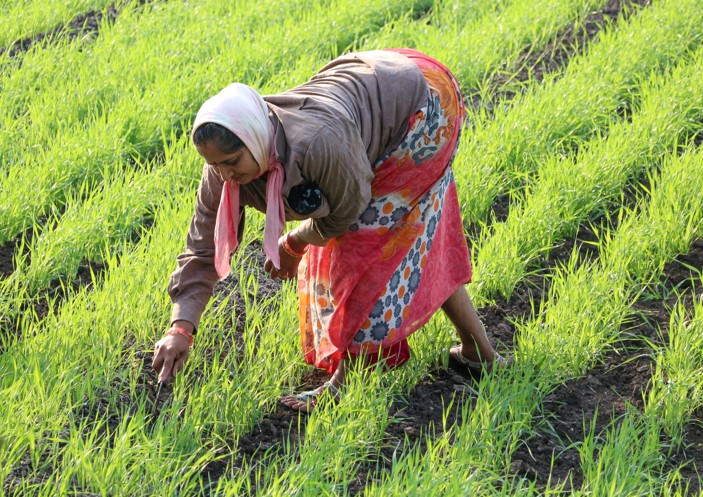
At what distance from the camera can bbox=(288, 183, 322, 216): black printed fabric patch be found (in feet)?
8.57

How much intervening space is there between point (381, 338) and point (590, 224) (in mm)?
1414

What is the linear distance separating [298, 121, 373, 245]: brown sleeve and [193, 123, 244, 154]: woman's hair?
0.62 feet

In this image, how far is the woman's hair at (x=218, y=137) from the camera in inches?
94.6

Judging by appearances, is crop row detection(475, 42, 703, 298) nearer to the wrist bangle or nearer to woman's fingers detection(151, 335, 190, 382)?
the wrist bangle

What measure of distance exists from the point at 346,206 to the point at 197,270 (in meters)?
0.48

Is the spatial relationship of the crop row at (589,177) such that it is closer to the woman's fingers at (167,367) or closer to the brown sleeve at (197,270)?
the brown sleeve at (197,270)

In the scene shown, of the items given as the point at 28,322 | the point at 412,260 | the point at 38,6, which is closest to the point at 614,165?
the point at 412,260

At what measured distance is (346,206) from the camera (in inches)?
105

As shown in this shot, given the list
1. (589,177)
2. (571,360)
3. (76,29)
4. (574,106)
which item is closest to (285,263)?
(571,360)

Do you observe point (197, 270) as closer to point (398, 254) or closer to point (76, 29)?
point (398, 254)

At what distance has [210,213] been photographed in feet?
9.19

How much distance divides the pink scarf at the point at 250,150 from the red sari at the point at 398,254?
39 cm

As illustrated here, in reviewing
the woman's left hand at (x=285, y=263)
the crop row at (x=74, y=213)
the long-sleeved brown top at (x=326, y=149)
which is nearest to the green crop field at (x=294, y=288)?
the crop row at (x=74, y=213)

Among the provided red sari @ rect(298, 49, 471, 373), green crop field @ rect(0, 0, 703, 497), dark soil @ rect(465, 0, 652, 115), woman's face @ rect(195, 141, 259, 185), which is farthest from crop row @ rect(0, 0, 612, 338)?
dark soil @ rect(465, 0, 652, 115)
